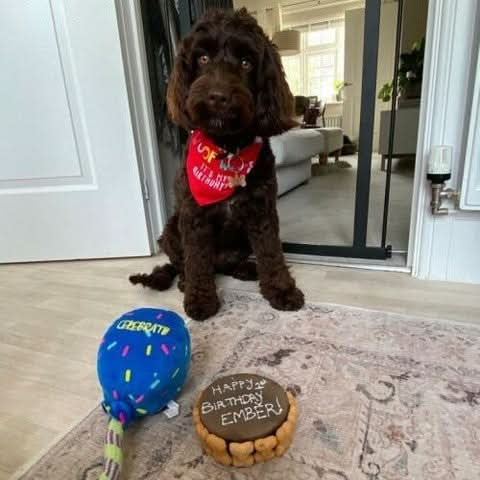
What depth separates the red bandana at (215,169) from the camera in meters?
0.98

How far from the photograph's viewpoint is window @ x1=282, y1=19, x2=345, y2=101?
5548mm

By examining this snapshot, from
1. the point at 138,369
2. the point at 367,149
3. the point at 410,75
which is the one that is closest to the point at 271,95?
the point at 367,149

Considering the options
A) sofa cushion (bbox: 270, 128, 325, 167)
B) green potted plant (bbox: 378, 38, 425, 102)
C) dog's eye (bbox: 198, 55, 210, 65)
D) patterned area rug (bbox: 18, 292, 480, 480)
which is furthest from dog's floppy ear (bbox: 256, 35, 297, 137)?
green potted plant (bbox: 378, 38, 425, 102)

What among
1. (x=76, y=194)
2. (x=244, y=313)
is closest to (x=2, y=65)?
(x=76, y=194)

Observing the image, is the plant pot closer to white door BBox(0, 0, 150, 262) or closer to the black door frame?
the black door frame

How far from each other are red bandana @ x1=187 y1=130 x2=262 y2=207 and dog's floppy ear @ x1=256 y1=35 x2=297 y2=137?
8 cm

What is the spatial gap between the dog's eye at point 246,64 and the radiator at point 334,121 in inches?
208

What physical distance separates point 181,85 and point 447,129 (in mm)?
780

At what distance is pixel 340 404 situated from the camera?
2.34 feet

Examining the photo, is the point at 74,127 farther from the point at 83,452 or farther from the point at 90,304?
the point at 83,452

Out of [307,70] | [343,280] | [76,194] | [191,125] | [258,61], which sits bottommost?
[343,280]

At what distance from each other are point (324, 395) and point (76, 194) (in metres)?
1.21

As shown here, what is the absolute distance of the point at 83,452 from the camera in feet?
2.10

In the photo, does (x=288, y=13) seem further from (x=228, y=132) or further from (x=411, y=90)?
(x=228, y=132)
